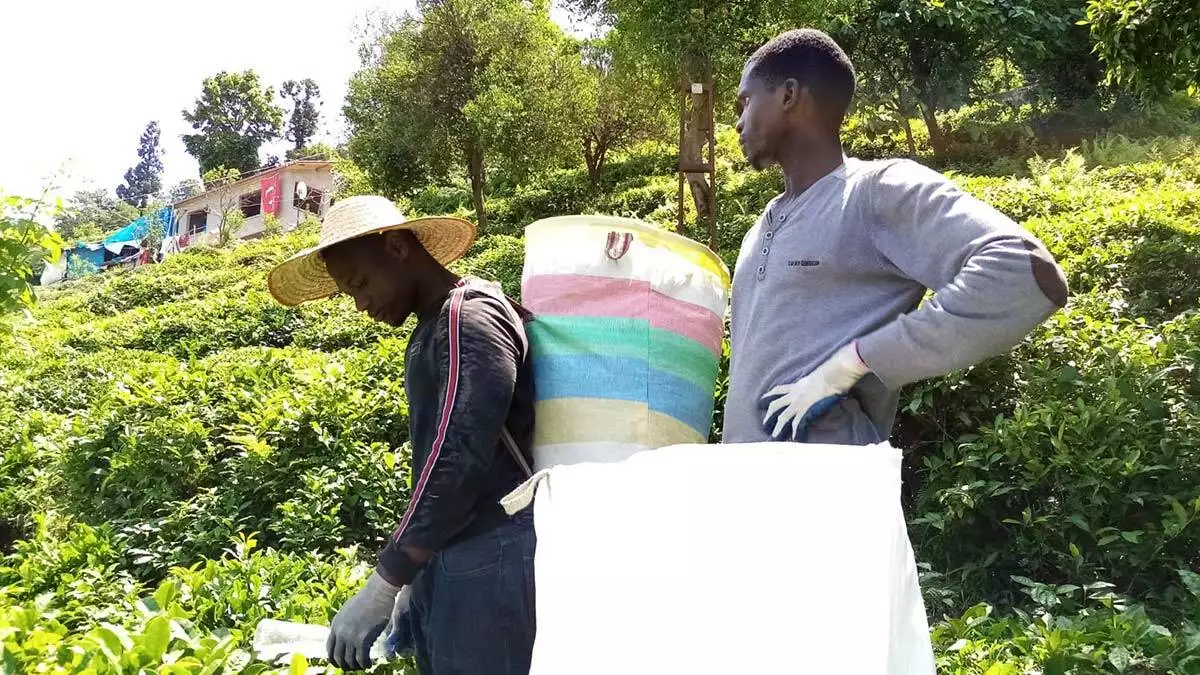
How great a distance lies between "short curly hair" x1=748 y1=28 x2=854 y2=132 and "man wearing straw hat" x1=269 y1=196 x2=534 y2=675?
0.74 metres

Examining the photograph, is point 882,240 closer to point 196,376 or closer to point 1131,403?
point 1131,403

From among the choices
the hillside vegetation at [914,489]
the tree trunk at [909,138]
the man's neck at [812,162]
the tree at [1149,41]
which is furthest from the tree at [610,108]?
the man's neck at [812,162]

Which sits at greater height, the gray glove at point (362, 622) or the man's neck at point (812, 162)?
the man's neck at point (812, 162)

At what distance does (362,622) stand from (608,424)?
2.24ft

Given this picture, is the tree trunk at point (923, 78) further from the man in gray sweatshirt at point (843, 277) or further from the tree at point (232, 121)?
the tree at point (232, 121)

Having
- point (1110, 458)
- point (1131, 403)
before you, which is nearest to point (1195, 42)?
point (1131, 403)

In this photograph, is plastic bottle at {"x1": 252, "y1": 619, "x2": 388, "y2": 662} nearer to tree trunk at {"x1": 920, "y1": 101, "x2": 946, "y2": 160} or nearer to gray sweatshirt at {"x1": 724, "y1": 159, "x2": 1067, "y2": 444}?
gray sweatshirt at {"x1": 724, "y1": 159, "x2": 1067, "y2": 444}

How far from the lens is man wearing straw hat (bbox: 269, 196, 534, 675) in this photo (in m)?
1.73

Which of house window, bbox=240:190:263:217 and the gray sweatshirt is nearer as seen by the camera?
the gray sweatshirt

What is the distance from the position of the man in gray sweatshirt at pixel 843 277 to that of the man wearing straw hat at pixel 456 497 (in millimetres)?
483

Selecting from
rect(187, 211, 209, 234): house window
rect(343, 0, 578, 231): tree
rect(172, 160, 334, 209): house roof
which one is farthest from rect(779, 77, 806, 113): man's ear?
rect(187, 211, 209, 234): house window

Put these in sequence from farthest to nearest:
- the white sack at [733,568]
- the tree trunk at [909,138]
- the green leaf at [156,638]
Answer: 1. the tree trunk at [909,138]
2. the green leaf at [156,638]
3. the white sack at [733,568]

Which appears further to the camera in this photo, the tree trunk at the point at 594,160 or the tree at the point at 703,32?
the tree trunk at the point at 594,160

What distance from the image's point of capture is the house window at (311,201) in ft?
113
